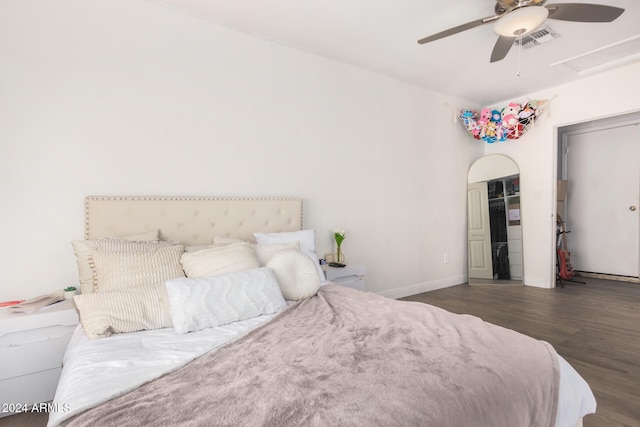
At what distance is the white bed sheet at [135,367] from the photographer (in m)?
1.08

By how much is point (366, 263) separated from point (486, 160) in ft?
8.55

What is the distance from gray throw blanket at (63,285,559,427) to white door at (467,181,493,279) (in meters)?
3.57

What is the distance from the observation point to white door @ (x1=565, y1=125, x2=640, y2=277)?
501 centimetres

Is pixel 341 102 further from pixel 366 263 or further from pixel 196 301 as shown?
pixel 196 301

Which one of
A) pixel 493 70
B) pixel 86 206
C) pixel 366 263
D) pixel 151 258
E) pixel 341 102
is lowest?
pixel 366 263

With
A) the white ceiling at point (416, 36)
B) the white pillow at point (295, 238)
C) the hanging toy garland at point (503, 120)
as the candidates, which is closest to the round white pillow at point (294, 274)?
the white pillow at point (295, 238)

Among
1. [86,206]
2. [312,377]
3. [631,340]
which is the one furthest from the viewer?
[631,340]

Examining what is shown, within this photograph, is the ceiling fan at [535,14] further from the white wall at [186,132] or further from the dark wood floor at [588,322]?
the dark wood floor at [588,322]

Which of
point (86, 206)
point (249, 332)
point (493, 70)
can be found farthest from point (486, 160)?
point (86, 206)

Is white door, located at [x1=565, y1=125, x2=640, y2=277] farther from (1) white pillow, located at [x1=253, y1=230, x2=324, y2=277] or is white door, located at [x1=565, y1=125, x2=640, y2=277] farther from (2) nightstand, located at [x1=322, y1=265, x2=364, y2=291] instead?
(1) white pillow, located at [x1=253, y1=230, x2=324, y2=277]

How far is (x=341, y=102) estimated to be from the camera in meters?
3.62

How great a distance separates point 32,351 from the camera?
1.85 meters

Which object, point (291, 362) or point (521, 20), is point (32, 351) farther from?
point (521, 20)

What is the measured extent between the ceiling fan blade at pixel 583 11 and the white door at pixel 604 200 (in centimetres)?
401
